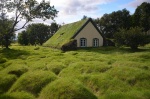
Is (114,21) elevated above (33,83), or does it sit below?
above

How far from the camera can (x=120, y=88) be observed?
40.7 ft

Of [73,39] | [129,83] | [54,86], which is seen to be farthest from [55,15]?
[73,39]

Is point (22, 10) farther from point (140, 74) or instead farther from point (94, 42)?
point (94, 42)

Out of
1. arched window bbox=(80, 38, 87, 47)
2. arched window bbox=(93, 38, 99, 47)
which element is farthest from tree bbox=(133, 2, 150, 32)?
arched window bbox=(80, 38, 87, 47)

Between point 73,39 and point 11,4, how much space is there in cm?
2564

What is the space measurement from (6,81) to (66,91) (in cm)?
622

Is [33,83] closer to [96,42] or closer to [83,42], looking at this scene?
[83,42]

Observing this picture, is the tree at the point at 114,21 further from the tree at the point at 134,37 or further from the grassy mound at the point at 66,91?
the grassy mound at the point at 66,91

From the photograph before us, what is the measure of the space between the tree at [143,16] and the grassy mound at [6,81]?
6043cm

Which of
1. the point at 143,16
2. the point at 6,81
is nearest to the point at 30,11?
the point at 6,81

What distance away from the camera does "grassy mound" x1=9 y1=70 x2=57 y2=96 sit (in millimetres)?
13156

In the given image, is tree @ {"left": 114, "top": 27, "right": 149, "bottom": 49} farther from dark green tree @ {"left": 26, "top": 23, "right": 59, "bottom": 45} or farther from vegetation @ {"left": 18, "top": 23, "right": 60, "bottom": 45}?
dark green tree @ {"left": 26, "top": 23, "right": 59, "bottom": 45}

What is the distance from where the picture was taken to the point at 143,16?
226 ft

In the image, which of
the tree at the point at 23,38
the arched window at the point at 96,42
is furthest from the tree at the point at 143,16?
the tree at the point at 23,38
